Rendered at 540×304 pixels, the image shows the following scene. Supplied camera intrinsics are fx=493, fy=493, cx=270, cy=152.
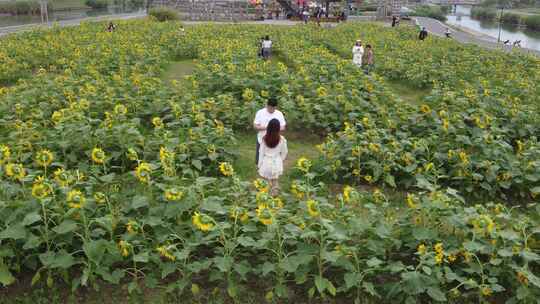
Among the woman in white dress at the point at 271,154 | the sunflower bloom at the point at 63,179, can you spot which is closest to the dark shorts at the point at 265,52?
the woman in white dress at the point at 271,154

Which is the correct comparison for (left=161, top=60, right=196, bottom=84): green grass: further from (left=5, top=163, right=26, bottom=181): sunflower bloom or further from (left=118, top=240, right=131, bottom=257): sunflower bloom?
(left=118, top=240, right=131, bottom=257): sunflower bloom

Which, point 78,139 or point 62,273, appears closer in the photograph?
point 62,273

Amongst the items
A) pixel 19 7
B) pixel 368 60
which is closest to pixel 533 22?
pixel 368 60

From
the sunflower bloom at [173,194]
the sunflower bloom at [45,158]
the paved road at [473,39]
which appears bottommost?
the paved road at [473,39]

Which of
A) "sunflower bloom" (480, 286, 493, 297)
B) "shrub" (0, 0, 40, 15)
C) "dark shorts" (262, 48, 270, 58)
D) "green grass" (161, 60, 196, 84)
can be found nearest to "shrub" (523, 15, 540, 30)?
"dark shorts" (262, 48, 270, 58)

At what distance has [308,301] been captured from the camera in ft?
13.0

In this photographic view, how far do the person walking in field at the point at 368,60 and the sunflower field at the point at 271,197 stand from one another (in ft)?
9.95

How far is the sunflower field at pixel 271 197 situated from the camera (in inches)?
152

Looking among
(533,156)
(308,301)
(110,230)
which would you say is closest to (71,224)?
(110,230)

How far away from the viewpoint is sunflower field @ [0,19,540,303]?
3.86 meters

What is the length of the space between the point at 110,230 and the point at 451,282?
2.79 meters

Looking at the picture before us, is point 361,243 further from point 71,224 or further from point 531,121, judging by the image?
Result: point 531,121

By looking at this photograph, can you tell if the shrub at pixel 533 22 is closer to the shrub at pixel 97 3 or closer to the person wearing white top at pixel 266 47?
the person wearing white top at pixel 266 47

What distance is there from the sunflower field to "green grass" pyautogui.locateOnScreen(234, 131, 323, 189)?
6.6 inches
